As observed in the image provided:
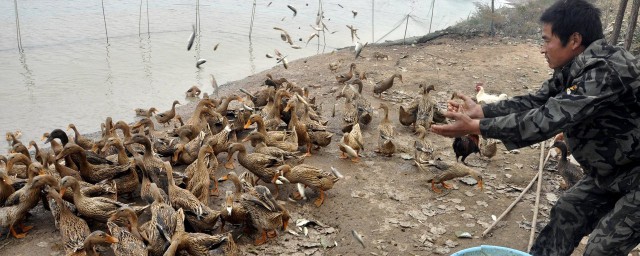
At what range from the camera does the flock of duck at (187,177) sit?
5516 millimetres

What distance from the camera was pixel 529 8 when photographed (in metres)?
21.3

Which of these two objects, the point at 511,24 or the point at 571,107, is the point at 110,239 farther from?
the point at 511,24

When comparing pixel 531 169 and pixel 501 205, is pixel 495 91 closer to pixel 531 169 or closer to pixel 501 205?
pixel 531 169

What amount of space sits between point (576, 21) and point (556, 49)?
0.81 feet

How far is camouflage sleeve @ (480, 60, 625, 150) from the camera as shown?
3537mm

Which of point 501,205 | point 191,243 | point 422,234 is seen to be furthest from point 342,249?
point 501,205

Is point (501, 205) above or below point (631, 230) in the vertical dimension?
below

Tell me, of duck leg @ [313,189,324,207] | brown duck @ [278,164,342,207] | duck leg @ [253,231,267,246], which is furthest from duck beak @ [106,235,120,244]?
duck leg @ [313,189,324,207]

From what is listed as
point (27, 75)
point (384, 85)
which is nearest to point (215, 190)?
point (384, 85)

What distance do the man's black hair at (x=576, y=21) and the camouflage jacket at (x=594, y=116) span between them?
8cm

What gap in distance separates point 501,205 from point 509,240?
37.3 inches

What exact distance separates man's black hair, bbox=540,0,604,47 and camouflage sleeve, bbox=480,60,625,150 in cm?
38

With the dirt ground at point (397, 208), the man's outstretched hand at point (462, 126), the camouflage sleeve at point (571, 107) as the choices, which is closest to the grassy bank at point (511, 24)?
the dirt ground at point (397, 208)

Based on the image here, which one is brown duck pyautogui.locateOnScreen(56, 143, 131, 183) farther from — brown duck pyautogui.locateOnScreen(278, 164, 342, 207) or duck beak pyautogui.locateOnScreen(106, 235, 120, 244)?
brown duck pyautogui.locateOnScreen(278, 164, 342, 207)
